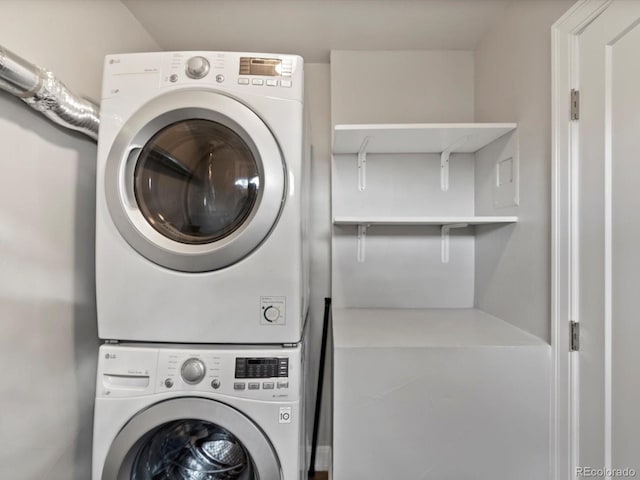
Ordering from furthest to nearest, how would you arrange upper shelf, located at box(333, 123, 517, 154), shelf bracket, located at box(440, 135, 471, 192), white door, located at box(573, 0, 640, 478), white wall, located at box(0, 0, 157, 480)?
1. shelf bracket, located at box(440, 135, 471, 192)
2. upper shelf, located at box(333, 123, 517, 154)
3. white wall, located at box(0, 0, 157, 480)
4. white door, located at box(573, 0, 640, 478)

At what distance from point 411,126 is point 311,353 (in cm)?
143

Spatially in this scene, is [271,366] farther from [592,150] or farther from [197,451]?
[592,150]

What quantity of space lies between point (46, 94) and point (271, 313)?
41.1 inches

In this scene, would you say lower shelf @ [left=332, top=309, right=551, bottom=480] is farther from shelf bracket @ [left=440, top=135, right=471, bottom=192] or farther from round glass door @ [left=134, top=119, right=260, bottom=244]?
shelf bracket @ [left=440, top=135, right=471, bottom=192]

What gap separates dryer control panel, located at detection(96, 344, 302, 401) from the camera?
114 centimetres

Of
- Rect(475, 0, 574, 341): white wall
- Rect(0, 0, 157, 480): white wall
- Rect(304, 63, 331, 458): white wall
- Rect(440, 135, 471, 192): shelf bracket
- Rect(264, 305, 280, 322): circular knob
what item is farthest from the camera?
Rect(304, 63, 331, 458): white wall

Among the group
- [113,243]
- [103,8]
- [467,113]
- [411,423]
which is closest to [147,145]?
[113,243]

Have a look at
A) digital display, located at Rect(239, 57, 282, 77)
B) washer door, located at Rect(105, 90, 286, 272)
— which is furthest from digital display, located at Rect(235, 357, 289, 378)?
digital display, located at Rect(239, 57, 282, 77)

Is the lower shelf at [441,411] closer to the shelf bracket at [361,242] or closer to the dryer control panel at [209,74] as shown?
the shelf bracket at [361,242]

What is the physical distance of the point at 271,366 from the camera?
1.16 m

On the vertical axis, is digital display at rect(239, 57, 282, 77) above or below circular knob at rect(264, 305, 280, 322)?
above

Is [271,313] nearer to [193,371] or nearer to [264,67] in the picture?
[193,371]

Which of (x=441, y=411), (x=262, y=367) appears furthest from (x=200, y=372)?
(x=441, y=411)

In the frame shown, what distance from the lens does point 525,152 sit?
4.78ft
